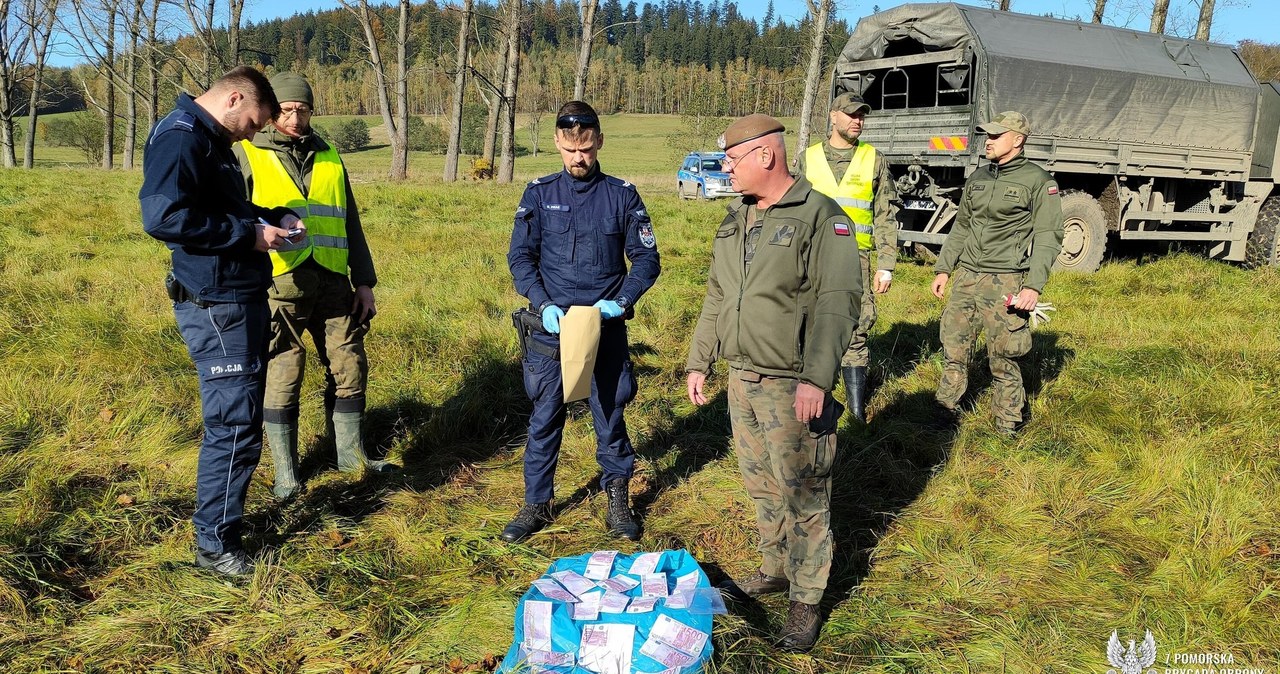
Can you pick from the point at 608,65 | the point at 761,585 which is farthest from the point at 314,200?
the point at 608,65

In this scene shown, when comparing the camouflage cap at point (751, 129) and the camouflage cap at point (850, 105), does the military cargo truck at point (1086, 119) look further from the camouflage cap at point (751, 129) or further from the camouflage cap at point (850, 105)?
the camouflage cap at point (751, 129)

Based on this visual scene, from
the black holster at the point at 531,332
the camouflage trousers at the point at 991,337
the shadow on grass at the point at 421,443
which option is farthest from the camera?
the camouflage trousers at the point at 991,337

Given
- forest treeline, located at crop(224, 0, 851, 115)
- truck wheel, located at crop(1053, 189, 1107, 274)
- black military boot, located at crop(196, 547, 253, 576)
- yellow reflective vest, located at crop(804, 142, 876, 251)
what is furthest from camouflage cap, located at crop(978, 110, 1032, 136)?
forest treeline, located at crop(224, 0, 851, 115)

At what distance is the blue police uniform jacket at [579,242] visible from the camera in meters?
3.26

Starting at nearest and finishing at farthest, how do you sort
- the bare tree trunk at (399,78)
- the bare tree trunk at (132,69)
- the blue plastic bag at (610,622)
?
the blue plastic bag at (610,622) → the bare tree trunk at (399,78) → the bare tree trunk at (132,69)

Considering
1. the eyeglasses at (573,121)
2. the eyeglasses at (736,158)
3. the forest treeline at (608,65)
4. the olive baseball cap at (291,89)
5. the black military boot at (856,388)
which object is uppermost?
the forest treeline at (608,65)

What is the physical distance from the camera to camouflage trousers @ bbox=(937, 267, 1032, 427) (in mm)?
4461

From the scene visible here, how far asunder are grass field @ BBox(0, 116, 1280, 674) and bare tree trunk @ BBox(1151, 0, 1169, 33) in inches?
553

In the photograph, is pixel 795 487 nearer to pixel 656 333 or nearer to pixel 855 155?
pixel 855 155

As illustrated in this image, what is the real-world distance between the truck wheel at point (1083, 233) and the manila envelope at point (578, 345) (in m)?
8.31

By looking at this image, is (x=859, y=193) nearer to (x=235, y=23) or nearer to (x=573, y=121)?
(x=573, y=121)

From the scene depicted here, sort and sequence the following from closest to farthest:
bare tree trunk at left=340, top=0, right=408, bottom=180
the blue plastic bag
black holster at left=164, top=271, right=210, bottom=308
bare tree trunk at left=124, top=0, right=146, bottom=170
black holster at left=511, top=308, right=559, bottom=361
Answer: the blue plastic bag < black holster at left=164, top=271, right=210, bottom=308 < black holster at left=511, top=308, right=559, bottom=361 < bare tree trunk at left=340, top=0, right=408, bottom=180 < bare tree trunk at left=124, top=0, right=146, bottom=170

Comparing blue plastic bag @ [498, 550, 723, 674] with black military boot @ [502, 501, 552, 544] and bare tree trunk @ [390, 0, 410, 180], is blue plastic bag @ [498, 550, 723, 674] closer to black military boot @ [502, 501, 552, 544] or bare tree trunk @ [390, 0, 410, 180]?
black military boot @ [502, 501, 552, 544]

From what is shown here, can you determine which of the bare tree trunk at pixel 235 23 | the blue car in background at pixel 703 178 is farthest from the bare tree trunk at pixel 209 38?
the blue car in background at pixel 703 178
